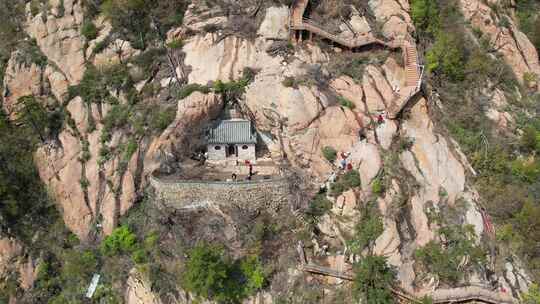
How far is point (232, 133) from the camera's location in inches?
1286

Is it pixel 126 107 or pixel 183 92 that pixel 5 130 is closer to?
pixel 126 107

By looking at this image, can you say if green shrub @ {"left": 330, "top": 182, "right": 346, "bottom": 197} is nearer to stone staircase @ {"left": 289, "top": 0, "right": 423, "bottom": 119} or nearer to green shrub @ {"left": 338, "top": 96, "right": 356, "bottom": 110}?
green shrub @ {"left": 338, "top": 96, "right": 356, "bottom": 110}

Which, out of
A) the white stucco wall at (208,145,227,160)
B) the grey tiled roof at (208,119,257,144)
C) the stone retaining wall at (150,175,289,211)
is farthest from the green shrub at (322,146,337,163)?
the white stucco wall at (208,145,227,160)

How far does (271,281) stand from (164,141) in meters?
15.5

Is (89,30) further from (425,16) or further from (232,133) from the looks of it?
(425,16)

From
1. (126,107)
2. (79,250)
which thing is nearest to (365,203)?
(126,107)

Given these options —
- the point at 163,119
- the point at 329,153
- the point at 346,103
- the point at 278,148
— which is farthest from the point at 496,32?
the point at 163,119

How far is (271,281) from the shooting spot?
2911cm

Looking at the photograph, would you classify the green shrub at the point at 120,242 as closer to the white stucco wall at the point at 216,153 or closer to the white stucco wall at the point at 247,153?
the white stucco wall at the point at 216,153

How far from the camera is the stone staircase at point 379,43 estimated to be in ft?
106

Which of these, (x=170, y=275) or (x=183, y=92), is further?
(x=183, y=92)

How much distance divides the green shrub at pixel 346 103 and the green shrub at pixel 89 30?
2588 centimetres

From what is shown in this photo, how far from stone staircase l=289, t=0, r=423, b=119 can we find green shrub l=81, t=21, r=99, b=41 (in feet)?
66.3

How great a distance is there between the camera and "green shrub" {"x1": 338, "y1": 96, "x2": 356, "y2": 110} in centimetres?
3092
